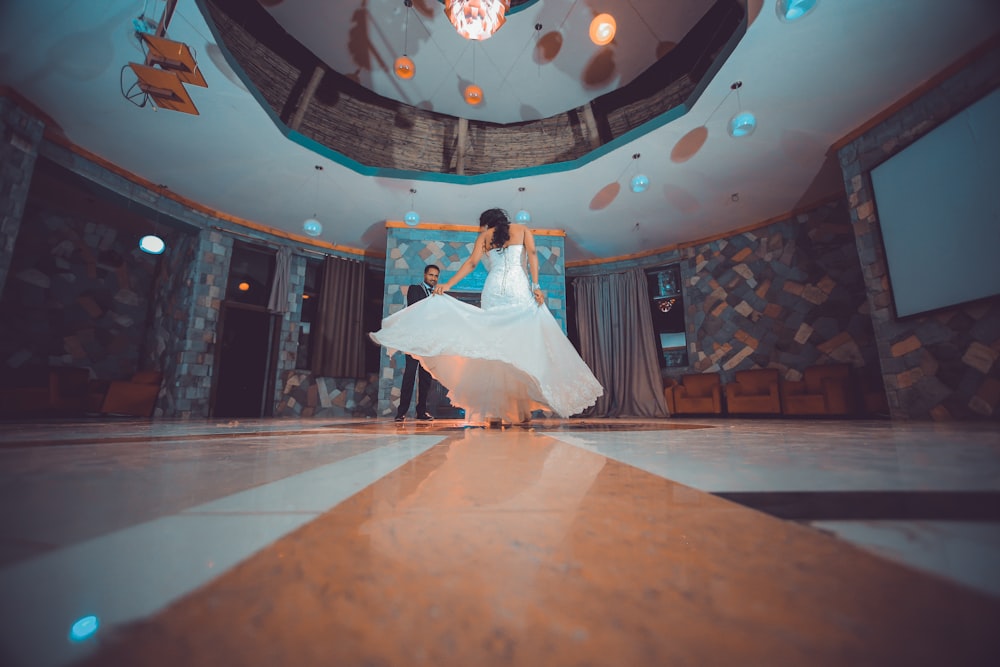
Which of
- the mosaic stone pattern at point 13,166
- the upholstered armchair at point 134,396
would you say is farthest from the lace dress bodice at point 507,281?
the upholstered armchair at point 134,396

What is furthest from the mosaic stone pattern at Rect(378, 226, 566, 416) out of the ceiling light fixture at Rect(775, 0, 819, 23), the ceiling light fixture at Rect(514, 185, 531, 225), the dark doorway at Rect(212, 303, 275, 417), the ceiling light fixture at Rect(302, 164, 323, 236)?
the ceiling light fixture at Rect(775, 0, 819, 23)

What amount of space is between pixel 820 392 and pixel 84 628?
296 inches

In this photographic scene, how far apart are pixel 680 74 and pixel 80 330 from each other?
947cm

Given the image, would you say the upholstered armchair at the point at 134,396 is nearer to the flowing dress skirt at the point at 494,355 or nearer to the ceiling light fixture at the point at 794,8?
the flowing dress skirt at the point at 494,355

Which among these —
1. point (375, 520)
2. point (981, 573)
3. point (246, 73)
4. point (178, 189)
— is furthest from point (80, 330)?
point (981, 573)

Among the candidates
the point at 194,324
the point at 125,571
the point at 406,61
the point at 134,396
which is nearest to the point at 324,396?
the point at 194,324

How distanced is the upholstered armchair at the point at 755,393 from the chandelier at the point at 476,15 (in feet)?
20.4

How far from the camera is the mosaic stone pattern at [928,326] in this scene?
3.43 meters

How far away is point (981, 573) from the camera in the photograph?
233mm

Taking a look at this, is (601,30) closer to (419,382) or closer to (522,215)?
(522,215)

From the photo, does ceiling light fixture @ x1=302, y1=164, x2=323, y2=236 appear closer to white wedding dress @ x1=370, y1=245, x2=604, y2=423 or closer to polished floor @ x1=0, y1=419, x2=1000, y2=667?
white wedding dress @ x1=370, y1=245, x2=604, y2=423

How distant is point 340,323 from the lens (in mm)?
7973

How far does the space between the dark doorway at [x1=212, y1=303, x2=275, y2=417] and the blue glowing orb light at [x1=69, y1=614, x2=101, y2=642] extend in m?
8.12

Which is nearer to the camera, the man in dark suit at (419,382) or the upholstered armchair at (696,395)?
the man in dark suit at (419,382)
